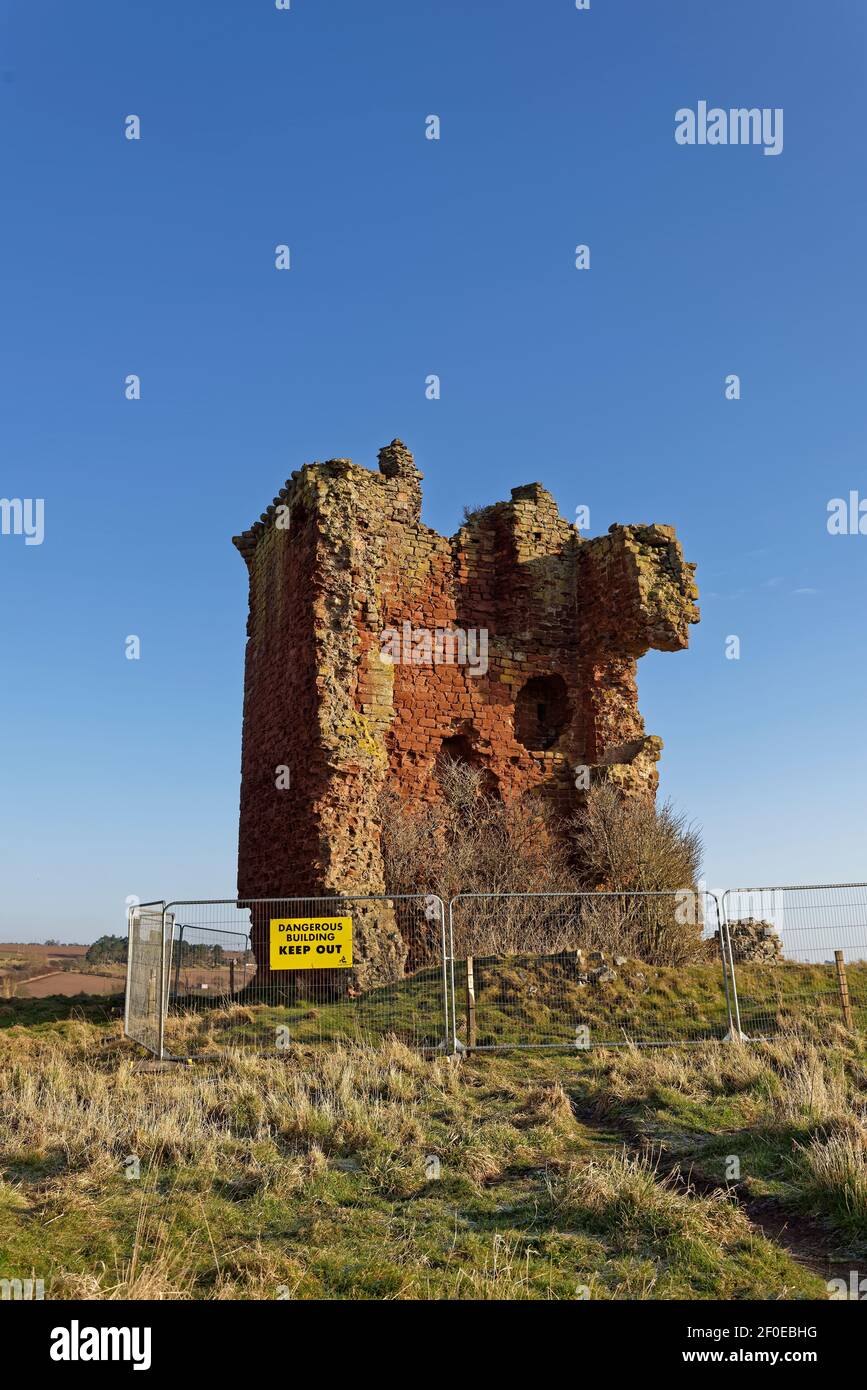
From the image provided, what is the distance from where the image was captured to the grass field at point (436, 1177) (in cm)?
530

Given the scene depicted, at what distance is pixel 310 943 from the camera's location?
12844mm

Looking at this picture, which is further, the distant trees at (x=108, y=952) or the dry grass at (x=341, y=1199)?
the distant trees at (x=108, y=952)

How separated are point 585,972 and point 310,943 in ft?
13.6

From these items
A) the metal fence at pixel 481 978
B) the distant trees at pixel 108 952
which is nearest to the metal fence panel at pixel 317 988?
the metal fence at pixel 481 978

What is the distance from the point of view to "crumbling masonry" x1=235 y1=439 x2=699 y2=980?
16.9 m

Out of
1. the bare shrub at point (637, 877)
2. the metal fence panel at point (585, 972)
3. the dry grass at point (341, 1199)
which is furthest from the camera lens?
the bare shrub at point (637, 877)

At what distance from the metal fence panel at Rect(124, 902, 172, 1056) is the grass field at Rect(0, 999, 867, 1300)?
4.03ft

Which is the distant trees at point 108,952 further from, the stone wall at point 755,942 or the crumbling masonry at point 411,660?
→ the stone wall at point 755,942

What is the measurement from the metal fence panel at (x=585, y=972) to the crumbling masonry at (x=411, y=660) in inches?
100

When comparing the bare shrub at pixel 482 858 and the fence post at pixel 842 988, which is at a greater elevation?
the bare shrub at pixel 482 858

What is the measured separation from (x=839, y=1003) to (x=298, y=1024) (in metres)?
7.77

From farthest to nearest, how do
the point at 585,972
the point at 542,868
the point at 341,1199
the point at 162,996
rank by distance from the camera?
the point at 542,868, the point at 585,972, the point at 162,996, the point at 341,1199

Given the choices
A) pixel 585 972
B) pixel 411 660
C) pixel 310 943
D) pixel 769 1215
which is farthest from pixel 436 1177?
pixel 411 660

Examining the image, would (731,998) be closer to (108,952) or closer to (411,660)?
(411,660)
